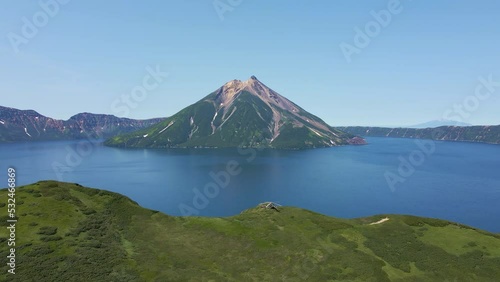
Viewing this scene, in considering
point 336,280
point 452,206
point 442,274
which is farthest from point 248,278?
point 452,206

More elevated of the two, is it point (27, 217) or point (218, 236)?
point (27, 217)

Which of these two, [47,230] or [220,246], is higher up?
[47,230]

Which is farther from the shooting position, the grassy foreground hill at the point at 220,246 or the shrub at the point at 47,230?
the shrub at the point at 47,230

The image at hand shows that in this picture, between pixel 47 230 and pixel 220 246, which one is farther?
pixel 220 246

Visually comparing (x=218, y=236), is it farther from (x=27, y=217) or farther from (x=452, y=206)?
(x=452, y=206)

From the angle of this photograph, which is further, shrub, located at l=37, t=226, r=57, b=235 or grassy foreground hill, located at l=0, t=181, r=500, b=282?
shrub, located at l=37, t=226, r=57, b=235

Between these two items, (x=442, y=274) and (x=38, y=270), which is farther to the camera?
(x=442, y=274)

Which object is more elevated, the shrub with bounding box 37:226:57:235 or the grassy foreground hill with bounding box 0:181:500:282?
the shrub with bounding box 37:226:57:235

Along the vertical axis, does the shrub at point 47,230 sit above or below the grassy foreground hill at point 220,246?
above
